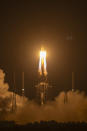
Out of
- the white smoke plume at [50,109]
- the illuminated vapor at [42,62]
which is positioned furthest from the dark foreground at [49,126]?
the illuminated vapor at [42,62]

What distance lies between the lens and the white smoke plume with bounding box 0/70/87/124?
10.0m

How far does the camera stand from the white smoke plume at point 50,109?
10008 millimetres

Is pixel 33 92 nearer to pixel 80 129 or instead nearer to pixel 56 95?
pixel 56 95

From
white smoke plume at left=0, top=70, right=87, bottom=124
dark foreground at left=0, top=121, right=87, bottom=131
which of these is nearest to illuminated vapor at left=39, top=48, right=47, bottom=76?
white smoke plume at left=0, top=70, right=87, bottom=124

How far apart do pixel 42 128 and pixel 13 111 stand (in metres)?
4.05

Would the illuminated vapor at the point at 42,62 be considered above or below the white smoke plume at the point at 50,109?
above

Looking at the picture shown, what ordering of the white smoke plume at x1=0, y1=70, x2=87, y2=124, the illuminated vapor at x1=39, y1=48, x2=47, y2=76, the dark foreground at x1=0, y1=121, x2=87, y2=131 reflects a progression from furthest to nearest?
Answer: the illuminated vapor at x1=39, y1=48, x2=47, y2=76, the white smoke plume at x1=0, y1=70, x2=87, y2=124, the dark foreground at x1=0, y1=121, x2=87, y2=131

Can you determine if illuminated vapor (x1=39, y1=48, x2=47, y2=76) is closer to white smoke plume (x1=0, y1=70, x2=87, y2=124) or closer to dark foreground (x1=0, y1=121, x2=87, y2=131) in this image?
white smoke plume (x1=0, y1=70, x2=87, y2=124)

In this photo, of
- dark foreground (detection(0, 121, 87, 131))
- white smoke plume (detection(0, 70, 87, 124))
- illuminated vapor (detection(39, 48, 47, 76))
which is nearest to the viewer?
dark foreground (detection(0, 121, 87, 131))

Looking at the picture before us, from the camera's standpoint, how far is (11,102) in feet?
39.7

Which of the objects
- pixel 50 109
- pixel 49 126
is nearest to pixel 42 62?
pixel 50 109

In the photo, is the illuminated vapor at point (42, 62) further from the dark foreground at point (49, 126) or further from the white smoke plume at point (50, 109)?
the dark foreground at point (49, 126)

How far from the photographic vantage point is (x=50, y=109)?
10.8 m

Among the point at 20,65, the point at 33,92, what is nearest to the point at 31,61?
the point at 20,65
